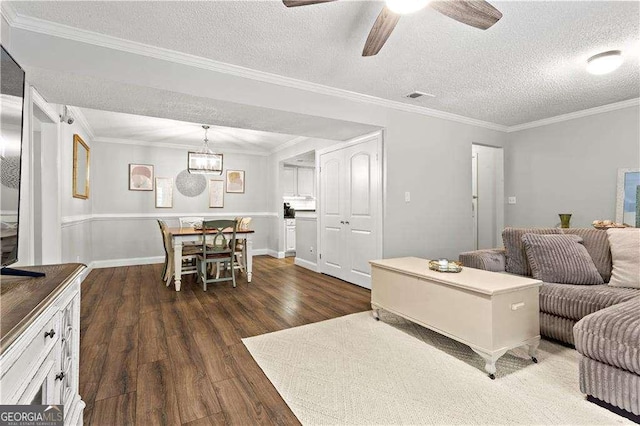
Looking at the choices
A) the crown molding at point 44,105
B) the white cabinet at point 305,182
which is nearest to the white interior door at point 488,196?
the white cabinet at point 305,182

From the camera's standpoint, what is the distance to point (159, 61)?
2.55 meters

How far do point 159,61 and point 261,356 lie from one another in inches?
99.1

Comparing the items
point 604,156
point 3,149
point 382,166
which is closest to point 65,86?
point 3,149

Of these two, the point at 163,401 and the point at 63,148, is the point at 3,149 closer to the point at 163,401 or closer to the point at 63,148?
the point at 163,401

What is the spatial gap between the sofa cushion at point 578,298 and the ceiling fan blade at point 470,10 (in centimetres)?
197

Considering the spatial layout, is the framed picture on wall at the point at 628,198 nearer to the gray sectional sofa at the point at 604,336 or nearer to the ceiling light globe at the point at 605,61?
the ceiling light globe at the point at 605,61

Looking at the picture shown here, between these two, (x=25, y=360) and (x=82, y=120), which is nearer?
(x=25, y=360)

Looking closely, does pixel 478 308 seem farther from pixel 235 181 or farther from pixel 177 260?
pixel 235 181

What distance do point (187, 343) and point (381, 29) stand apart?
8.81ft

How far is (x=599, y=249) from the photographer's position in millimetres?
2637

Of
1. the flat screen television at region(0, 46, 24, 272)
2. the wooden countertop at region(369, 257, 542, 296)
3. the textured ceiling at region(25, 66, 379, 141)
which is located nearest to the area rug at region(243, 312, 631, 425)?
the wooden countertop at region(369, 257, 542, 296)

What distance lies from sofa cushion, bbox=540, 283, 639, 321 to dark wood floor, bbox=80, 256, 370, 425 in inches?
66.1

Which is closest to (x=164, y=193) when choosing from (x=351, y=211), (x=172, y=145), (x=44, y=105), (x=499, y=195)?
(x=172, y=145)

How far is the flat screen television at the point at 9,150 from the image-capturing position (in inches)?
48.9
